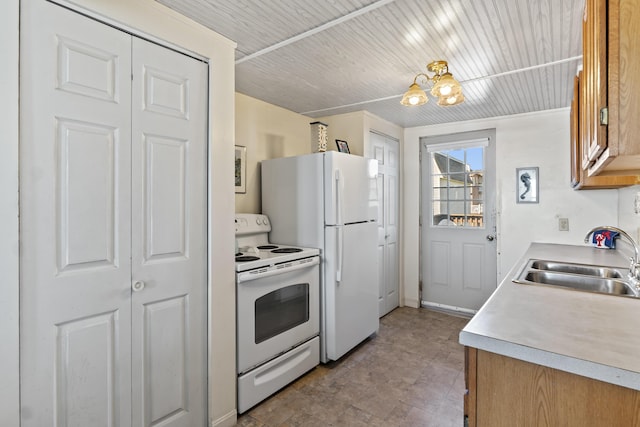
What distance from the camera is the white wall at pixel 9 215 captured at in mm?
1143

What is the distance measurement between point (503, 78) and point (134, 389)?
301cm

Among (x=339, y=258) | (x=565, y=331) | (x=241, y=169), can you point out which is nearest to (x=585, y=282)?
(x=565, y=331)

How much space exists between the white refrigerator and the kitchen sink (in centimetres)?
125

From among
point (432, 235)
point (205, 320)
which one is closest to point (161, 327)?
point (205, 320)

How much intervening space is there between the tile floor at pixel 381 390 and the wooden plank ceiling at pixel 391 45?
2.23 m

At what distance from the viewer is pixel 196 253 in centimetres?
177

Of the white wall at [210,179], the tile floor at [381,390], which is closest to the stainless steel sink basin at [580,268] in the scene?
the tile floor at [381,390]

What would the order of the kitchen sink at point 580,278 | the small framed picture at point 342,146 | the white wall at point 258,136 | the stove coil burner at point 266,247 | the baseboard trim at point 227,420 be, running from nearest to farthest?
the kitchen sink at point 580,278
the baseboard trim at point 227,420
the stove coil burner at point 266,247
the white wall at point 258,136
the small framed picture at point 342,146

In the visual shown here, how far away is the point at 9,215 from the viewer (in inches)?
45.7

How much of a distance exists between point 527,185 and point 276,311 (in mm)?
2856

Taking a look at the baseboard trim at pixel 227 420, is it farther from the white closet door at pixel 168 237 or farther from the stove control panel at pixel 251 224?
the stove control panel at pixel 251 224

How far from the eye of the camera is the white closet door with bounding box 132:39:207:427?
1.54 meters

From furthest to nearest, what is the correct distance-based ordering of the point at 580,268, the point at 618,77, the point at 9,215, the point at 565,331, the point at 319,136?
the point at 319,136 → the point at 580,268 → the point at 9,215 → the point at 565,331 → the point at 618,77

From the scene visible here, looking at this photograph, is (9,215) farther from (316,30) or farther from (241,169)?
(241,169)
